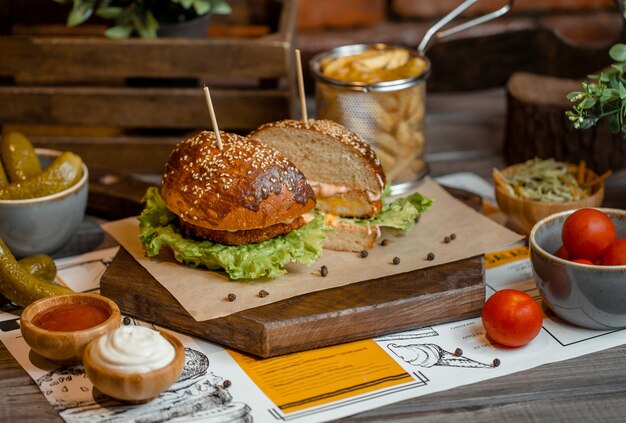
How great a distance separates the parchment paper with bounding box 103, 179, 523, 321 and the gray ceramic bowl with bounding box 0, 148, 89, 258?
132 millimetres

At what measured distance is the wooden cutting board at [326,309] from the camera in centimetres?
226

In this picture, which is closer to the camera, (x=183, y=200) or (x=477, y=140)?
(x=183, y=200)

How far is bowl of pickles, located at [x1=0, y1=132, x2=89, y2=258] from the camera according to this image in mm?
2615

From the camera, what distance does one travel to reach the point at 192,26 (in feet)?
11.4

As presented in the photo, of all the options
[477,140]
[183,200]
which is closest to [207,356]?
[183,200]

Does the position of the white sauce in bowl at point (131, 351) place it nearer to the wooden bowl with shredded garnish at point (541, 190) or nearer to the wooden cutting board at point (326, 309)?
the wooden cutting board at point (326, 309)

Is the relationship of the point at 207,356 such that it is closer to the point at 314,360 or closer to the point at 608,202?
the point at 314,360

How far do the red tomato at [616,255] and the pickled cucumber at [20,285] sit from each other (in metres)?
1.42

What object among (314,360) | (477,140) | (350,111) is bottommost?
(477,140)

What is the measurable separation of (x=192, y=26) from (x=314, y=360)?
5.57 ft

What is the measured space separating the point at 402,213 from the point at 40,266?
1.07 metres

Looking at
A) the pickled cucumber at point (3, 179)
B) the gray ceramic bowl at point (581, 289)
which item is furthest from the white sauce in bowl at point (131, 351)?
the gray ceramic bowl at point (581, 289)

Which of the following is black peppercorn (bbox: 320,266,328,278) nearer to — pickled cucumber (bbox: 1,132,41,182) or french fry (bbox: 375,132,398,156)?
french fry (bbox: 375,132,398,156)

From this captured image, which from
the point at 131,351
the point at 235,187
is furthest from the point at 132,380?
the point at 235,187
